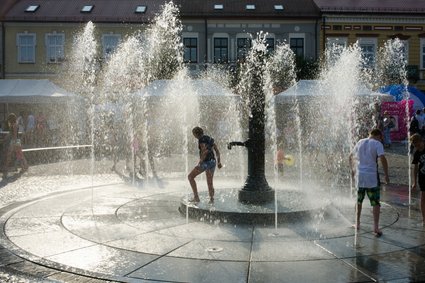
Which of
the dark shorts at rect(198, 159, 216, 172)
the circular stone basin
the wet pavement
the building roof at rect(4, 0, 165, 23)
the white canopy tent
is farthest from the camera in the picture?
the building roof at rect(4, 0, 165, 23)

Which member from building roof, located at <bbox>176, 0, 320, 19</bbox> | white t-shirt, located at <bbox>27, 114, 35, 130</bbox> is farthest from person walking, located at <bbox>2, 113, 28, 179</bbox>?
building roof, located at <bbox>176, 0, 320, 19</bbox>

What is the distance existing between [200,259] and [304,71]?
82.0 ft

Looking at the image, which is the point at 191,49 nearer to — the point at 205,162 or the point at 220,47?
the point at 220,47

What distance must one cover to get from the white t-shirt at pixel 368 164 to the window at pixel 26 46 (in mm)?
29409

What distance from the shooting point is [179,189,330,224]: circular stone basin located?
7.43 metres

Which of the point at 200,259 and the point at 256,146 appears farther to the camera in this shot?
the point at 256,146

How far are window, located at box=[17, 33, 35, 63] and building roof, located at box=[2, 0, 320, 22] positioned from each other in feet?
3.48

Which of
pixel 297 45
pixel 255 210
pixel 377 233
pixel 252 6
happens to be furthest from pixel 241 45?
pixel 377 233

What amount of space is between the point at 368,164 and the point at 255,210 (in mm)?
1795

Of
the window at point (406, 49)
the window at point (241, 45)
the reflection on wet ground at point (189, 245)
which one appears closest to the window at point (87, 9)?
the window at point (241, 45)

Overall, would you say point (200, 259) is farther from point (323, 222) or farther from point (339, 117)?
point (339, 117)

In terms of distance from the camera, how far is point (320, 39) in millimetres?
33031

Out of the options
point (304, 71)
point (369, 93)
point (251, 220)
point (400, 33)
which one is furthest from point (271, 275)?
point (400, 33)

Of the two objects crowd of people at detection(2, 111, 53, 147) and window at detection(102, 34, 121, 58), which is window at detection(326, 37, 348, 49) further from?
crowd of people at detection(2, 111, 53, 147)
